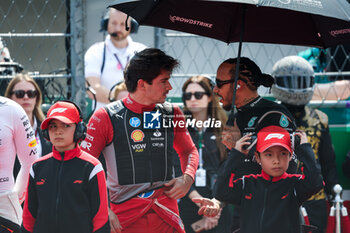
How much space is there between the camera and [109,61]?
594 centimetres

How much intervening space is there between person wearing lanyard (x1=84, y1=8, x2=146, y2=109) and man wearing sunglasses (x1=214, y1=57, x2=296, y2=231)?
7.08 feet

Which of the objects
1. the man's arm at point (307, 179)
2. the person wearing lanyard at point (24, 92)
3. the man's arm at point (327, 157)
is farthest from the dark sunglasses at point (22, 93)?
the man's arm at point (327, 157)

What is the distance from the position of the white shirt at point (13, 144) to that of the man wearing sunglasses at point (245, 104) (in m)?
1.23

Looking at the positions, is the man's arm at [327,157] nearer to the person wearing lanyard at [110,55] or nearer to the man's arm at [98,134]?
the person wearing lanyard at [110,55]

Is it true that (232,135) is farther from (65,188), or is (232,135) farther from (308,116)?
(308,116)

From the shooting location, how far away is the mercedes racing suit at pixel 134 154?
3650 mm

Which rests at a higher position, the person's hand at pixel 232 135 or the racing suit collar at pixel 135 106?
the racing suit collar at pixel 135 106

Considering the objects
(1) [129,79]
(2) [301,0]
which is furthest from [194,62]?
(2) [301,0]

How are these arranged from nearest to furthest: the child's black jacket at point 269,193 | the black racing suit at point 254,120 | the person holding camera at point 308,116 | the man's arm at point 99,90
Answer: the child's black jacket at point 269,193 → the black racing suit at point 254,120 → the person holding camera at point 308,116 → the man's arm at point 99,90

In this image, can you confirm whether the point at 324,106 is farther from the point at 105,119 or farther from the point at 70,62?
the point at 105,119

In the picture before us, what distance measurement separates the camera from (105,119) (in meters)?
3.65

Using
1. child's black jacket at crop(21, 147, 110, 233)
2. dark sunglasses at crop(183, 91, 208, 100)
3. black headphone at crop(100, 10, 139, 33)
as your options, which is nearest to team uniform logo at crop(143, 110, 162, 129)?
child's black jacket at crop(21, 147, 110, 233)

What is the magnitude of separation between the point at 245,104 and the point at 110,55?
245cm

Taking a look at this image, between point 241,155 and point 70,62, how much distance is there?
2288 millimetres
